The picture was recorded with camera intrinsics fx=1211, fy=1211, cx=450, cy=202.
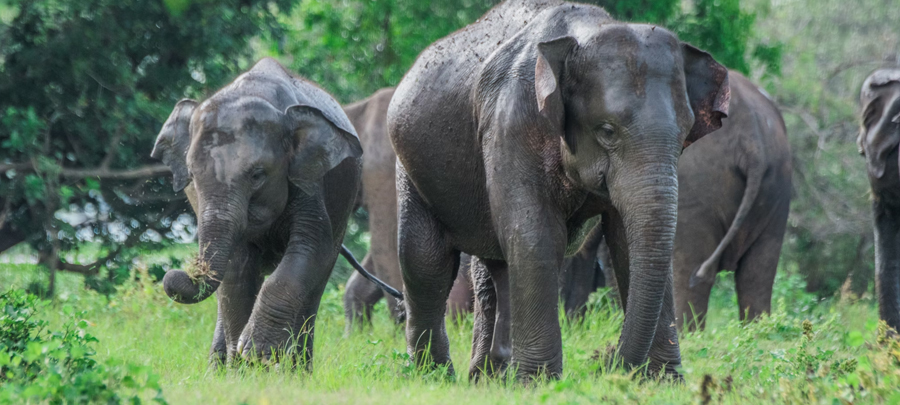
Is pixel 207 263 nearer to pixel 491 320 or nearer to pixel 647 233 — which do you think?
pixel 491 320

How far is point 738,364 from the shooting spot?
22.0 ft

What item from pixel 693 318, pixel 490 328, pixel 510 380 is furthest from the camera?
pixel 693 318

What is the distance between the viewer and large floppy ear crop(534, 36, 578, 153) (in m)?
5.34

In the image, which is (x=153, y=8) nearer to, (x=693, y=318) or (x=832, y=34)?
(x=693, y=318)

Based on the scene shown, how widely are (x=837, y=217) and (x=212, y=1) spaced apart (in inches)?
307

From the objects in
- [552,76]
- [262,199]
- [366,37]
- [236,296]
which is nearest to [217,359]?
[236,296]

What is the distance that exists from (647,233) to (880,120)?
3.93 metres

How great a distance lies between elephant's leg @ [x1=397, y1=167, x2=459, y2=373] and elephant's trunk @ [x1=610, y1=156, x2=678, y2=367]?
1.63m

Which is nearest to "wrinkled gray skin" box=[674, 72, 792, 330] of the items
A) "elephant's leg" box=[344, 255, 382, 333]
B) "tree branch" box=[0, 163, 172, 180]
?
"elephant's leg" box=[344, 255, 382, 333]

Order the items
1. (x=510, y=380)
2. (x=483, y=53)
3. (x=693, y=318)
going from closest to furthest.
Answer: (x=510, y=380) < (x=483, y=53) < (x=693, y=318)

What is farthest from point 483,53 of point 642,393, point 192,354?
point 192,354

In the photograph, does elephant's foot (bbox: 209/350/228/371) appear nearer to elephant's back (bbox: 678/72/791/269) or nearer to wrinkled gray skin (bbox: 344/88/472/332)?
wrinkled gray skin (bbox: 344/88/472/332)

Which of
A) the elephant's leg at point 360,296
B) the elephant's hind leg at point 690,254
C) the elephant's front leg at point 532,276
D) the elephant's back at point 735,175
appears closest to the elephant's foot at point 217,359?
the elephant's front leg at point 532,276

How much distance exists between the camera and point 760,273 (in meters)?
8.92
